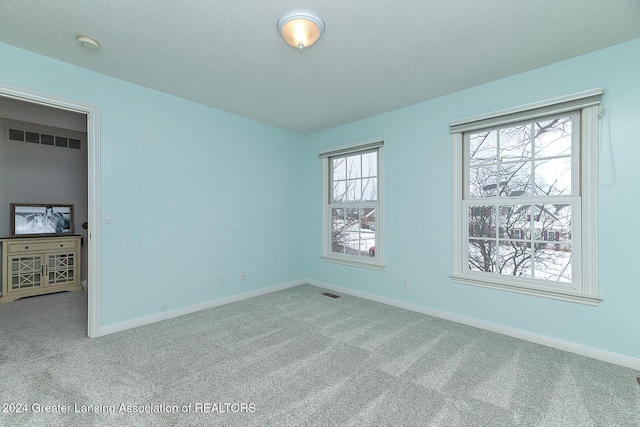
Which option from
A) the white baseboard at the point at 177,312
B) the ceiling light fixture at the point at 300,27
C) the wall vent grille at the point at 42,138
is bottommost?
the white baseboard at the point at 177,312

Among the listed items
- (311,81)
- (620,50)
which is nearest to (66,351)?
(311,81)

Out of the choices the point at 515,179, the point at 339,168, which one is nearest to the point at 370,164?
the point at 339,168

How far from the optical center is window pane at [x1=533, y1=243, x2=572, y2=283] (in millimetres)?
2564

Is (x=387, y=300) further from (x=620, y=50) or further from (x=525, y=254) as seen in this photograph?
(x=620, y=50)

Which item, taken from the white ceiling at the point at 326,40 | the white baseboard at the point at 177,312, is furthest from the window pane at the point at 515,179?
the white baseboard at the point at 177,312

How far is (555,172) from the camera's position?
8.59 ft

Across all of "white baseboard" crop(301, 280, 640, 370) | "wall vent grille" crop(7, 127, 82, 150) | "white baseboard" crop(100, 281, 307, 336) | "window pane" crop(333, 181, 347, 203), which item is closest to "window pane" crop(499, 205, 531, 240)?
"white baseboard" crop(301, 280, 640, 370)

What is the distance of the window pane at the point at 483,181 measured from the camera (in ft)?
9.79

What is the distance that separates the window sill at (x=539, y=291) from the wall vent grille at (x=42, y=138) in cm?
618

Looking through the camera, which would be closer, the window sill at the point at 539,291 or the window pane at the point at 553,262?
the window sill at the point at 539,291

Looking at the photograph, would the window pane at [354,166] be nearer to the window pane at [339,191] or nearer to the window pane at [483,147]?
the window pane at [339,191]

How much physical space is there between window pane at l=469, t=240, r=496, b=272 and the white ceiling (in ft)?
5.55

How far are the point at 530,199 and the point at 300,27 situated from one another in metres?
2.56

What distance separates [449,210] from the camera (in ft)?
10.5
